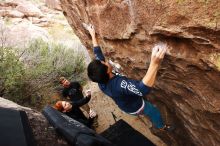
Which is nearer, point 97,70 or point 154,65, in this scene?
point 154,65

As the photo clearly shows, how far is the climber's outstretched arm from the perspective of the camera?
320 centimetres

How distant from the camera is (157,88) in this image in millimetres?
4262

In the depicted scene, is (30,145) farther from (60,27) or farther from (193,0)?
(60,27)

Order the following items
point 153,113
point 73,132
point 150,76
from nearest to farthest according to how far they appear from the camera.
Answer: point 150,76, point 73,132, point 153,113

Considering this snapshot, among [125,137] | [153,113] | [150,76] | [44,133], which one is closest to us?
[150,76]

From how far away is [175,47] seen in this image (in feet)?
10.6

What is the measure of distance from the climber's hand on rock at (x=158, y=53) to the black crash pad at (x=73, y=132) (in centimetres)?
97

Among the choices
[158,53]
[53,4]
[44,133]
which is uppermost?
[158,53]

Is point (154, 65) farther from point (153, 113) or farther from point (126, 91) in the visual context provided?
point (153, 113)

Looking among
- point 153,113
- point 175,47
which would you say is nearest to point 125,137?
point 153,113

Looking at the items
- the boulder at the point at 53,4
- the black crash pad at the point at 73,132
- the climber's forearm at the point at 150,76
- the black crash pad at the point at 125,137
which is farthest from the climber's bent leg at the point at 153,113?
the boulder at the point at 53,4

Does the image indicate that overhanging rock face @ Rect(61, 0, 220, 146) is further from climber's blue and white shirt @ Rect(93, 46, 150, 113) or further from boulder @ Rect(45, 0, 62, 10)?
boulder @ Rect(45, 0, 62, 10)

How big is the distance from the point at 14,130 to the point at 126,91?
1.26m

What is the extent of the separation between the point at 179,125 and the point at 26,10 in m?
17.4
